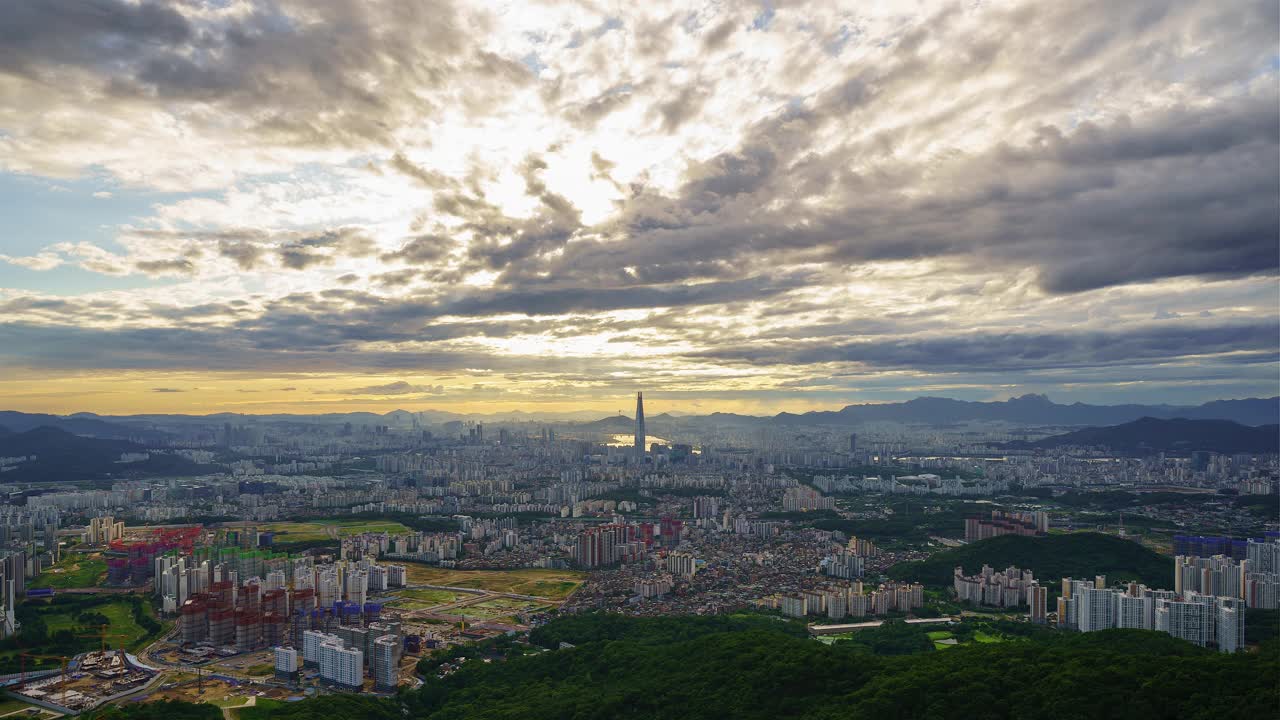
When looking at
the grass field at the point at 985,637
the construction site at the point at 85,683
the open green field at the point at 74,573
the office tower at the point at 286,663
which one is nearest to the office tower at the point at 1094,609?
the grass field at the point at 985,637

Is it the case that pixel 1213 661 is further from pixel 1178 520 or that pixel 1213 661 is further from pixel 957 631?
pixel 1178 520

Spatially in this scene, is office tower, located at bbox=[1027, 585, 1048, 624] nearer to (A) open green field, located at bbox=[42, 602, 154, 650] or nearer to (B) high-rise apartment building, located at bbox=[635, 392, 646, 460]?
(A) open green field, located at bbox=[42, 602, 154, 650]

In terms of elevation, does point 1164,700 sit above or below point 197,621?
above

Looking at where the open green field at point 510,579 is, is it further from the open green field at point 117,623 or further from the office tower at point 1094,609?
the office tower at point 1094,609

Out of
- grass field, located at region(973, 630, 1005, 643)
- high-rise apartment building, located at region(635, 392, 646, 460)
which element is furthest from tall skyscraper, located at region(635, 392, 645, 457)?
grass field, located at region(973, 630, 1005, 643)

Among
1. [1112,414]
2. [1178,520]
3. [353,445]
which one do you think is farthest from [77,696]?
[1112,414]

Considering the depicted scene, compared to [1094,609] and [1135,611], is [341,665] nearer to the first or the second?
[1094,609]

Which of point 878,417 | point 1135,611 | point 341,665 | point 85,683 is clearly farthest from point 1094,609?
point 878,417
